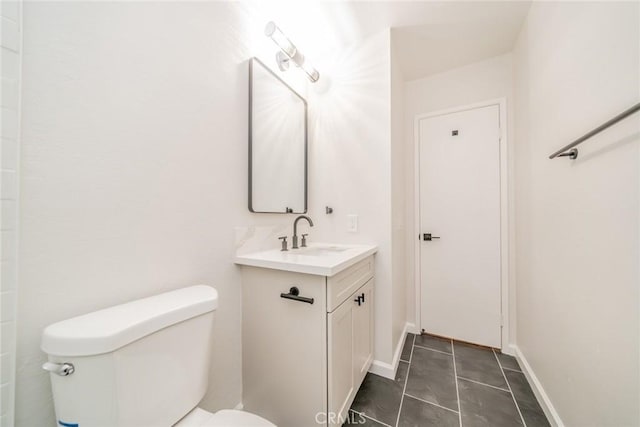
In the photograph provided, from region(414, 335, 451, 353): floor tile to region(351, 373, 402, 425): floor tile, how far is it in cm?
62

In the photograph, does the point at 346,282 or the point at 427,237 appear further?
the point at 427,237

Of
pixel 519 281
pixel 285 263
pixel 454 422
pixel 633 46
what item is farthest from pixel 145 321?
pixel 519 281

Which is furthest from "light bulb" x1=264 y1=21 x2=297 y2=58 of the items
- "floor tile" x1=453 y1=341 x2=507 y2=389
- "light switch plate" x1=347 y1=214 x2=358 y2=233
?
"floor tile" x1=453 y1=341 x2=507 y2=389

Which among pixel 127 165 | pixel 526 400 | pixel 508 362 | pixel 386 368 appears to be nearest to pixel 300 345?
pixel 386 368

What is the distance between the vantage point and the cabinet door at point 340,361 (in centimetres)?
101

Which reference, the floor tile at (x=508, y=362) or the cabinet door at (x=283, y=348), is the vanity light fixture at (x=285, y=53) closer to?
the cabinet door at (x=283, y=348)

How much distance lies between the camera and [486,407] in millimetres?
1290

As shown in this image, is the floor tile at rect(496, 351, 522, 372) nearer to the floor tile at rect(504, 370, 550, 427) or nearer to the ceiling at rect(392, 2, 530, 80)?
the floor tile at rect(504, 370, 550, 427)

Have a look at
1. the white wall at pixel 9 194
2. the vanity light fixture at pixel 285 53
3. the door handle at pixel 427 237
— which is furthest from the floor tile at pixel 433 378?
the vanity light fixture at pixel 285 53

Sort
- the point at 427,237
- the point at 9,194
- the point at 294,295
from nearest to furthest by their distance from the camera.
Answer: the point at 9,194, the point at 294,295, the point at 427,237

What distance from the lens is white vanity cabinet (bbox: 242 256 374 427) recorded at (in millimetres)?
1006

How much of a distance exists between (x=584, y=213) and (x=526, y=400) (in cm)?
117

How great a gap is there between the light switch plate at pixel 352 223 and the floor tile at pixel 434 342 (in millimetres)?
1209

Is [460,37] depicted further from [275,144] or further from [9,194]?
[9,194]
